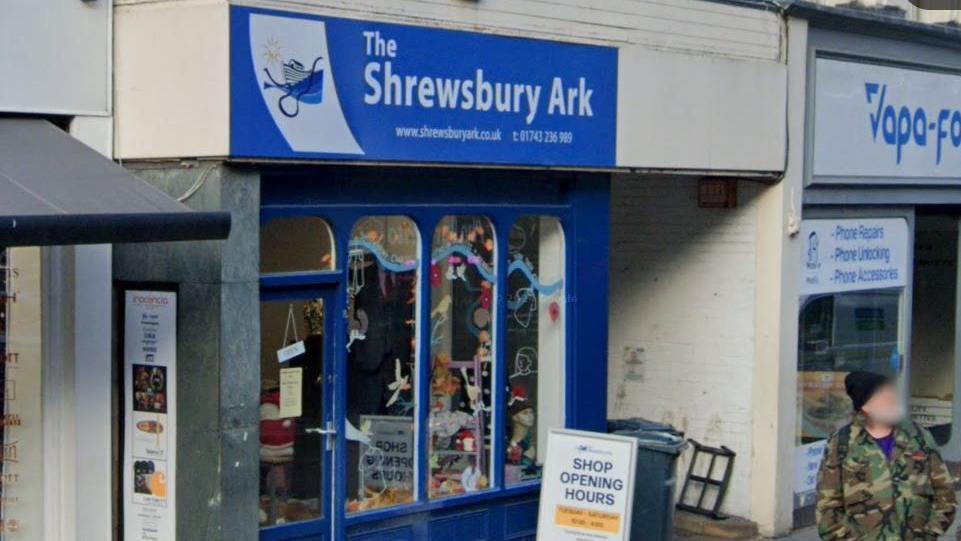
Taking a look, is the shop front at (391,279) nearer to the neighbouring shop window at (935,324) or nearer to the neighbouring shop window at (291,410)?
the neighbouring shop window at (291,410)

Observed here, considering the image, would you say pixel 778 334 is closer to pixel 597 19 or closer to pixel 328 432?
pixel 597 19

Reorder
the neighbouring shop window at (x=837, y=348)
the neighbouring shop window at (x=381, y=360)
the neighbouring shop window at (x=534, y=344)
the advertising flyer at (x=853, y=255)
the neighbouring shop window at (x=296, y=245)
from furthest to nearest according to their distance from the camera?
the neighbouring shop window at (x=837, y=348), the advertising flyer at (x=853, y=255), the neighbouring shop window at (x=534, y=344), the neighbouring shop window at (x=381, y=360), the neighbouring shop window at (x=296, y=245)

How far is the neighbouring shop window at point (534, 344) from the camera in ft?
36.4

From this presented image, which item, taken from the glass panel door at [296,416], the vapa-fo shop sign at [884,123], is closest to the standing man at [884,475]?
the glass panel door at [296,416]

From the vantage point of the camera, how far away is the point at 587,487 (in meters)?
10.1

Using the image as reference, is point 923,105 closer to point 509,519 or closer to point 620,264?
point 620,264

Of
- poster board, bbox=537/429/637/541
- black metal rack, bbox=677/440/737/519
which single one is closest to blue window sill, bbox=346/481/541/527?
poster board, bbox=537/429/637/541

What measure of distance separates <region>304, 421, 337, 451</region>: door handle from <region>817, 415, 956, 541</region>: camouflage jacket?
3.22 metres

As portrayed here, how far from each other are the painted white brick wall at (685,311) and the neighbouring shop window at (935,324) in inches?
169

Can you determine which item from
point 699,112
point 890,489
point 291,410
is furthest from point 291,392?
point 699,112

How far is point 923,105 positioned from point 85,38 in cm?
870

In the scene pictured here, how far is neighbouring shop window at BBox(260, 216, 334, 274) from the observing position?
9.36 m

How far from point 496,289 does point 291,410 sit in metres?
2.04

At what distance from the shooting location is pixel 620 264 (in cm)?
1368
